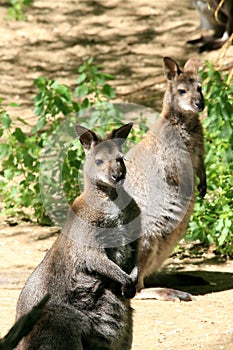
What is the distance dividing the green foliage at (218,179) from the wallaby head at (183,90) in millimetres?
697

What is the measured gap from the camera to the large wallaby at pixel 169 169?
561 cm

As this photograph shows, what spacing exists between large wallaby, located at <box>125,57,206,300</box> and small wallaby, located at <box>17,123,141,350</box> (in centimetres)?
117

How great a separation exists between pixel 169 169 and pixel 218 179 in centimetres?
105

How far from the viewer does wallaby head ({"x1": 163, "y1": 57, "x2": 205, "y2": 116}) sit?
5.71m

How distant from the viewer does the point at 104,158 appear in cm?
434

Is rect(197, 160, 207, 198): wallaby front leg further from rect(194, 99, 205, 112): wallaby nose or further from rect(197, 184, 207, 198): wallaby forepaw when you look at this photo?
rect(194, 99, 205, 112): wallaby nose

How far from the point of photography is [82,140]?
4.46 m

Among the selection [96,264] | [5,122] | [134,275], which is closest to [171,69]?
[5,122]

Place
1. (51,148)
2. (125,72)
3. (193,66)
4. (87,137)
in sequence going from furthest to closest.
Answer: (125,72)
(51,148)
(193,66)
(87,137)

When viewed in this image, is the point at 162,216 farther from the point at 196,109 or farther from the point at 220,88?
the point at 220,88

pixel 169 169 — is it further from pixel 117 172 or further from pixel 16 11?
pixel 16 11

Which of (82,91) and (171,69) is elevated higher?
(171,69)

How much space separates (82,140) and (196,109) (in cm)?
144

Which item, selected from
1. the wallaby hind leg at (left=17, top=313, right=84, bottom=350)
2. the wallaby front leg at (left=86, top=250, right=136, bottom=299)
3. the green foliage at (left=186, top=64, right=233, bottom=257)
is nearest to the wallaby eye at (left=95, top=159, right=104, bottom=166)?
the wallaby front leg at (left=86, top=250, right=136, bottom=299)
